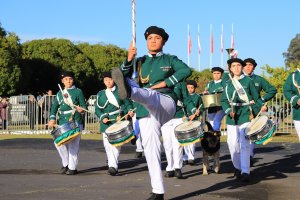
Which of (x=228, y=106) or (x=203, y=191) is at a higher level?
(x=228, y=106)

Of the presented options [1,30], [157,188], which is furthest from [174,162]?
[1,30]

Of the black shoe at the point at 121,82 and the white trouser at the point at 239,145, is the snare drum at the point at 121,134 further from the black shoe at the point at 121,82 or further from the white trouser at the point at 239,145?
the black shoe at the point at 121,82

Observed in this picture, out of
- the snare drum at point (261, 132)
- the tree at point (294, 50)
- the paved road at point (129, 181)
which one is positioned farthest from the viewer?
the tree at point (294, 50)

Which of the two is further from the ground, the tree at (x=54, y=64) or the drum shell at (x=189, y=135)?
the tree at (x=54, y=64)

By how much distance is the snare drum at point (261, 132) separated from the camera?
9.87 meters

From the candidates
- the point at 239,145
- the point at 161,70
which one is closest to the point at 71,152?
the point at 239,145

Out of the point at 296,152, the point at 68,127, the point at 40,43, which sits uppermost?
the point at 40,43

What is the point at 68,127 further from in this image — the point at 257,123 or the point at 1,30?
the point at 1,30

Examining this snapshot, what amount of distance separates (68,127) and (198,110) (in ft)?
9.48

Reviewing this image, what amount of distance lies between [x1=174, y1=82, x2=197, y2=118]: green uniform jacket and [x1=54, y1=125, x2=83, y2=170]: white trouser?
2.05 meters

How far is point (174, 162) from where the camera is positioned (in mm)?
11312

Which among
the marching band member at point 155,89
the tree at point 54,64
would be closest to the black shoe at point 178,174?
the marching band member at point 155,89

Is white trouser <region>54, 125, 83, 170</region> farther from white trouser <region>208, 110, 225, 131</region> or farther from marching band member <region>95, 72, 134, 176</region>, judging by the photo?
white trouser <region>208, 110, 225, 131</region>

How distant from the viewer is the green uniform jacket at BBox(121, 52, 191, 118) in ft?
27.1
